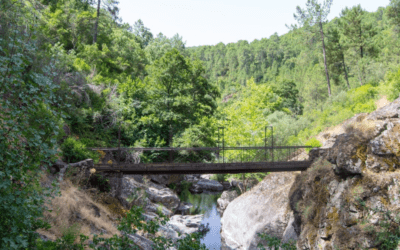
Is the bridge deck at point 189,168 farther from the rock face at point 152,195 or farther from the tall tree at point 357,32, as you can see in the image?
the tall tree at point 357,32

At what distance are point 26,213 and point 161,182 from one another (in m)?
21.2

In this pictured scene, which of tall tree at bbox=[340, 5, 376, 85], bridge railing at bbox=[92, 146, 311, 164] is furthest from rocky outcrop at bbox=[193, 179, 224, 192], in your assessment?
tall tree at bbox=[340, 5, 376, 85]

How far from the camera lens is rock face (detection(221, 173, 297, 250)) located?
50.3ft

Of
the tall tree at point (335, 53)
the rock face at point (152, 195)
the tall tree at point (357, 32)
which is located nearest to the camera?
the rock face at point (152, 195)

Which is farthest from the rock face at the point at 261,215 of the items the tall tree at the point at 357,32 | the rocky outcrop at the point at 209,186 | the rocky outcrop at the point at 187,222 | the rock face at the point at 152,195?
the tall tree at the point at 357,32

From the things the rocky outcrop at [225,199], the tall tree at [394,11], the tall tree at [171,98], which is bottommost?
the rocky outcrop at [225,199]

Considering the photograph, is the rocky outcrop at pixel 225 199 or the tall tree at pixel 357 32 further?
the tall tree at pixel 357 32

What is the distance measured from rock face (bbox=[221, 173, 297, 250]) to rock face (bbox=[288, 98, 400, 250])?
72.0 inches

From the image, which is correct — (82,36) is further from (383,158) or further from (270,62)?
(270,62)

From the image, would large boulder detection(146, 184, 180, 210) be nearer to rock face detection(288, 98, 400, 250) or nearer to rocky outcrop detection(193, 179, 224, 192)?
rocky outcrop detection(193, 179, 224, 192)

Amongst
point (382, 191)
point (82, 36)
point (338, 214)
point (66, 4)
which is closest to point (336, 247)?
point (338, 214)

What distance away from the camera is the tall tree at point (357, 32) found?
3200 cm

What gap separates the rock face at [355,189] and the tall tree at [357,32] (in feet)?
73.9

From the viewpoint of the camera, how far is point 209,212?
2483cm
